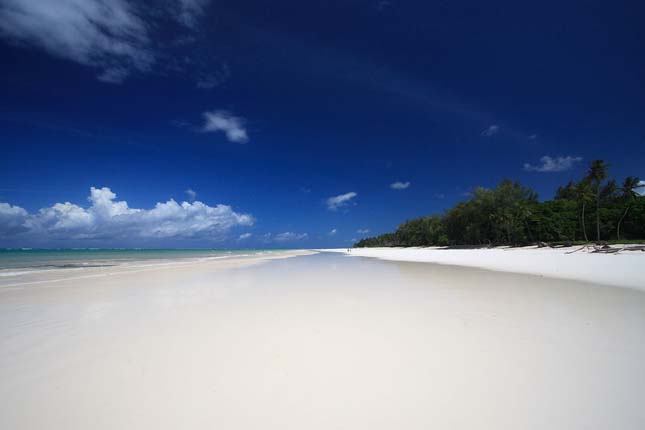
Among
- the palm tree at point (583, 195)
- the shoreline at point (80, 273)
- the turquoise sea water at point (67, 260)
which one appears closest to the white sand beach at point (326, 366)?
the shoreline at point (80, 273)

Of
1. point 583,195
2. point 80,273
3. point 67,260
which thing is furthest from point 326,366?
point 583,195

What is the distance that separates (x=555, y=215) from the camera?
44031 millimetres

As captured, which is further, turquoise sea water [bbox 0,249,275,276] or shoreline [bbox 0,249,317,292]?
turquoise sea water [bbox 0,249,275,276]

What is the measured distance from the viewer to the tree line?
127 ft

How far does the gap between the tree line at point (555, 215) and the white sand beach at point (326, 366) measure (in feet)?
150

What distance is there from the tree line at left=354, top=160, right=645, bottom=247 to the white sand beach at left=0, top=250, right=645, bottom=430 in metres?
45.8

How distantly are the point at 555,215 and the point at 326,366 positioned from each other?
55.4 metres

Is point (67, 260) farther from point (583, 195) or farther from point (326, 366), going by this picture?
point (583, 195)

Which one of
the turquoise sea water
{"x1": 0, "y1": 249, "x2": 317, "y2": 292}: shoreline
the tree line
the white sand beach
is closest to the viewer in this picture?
the white sand beach

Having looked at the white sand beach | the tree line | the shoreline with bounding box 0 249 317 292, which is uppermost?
the tree line

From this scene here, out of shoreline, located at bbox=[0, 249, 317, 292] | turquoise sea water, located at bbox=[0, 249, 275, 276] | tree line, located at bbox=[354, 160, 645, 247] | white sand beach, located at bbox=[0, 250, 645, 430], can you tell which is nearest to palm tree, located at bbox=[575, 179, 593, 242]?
tree line, located at bbox=[354, 160, 645, 247]

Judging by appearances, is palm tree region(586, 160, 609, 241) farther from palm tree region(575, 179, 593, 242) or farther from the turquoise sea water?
the turquoise sea water

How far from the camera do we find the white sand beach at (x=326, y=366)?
8.19ft

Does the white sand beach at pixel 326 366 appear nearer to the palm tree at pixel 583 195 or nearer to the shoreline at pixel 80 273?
the shoreline at pixel 80 273
